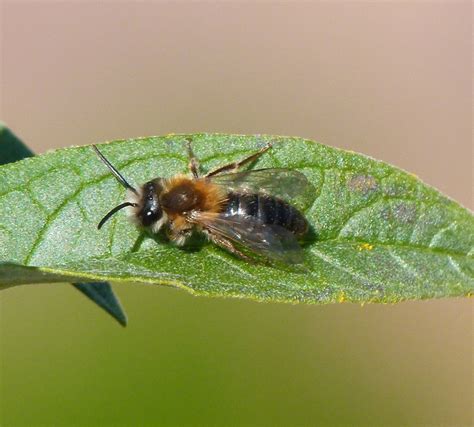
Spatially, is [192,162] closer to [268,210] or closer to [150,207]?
[150,207]

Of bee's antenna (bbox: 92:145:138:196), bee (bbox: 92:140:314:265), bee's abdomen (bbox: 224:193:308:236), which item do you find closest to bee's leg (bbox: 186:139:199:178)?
bee (bbox: 92:140:314:265)

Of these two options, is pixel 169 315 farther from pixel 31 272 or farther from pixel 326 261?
pixel 31 272

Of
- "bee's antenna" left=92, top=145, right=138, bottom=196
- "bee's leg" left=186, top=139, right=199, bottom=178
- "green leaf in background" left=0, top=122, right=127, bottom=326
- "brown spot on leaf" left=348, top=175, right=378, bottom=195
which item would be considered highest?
"brown spot on leaf" left=348, top=175, right=378, bottom=195

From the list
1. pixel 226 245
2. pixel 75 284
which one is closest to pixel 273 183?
pixel 226 245

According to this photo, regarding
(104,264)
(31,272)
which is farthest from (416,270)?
(31,272)

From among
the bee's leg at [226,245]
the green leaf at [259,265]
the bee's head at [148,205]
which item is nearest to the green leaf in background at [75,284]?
the green leaf at [259,265]

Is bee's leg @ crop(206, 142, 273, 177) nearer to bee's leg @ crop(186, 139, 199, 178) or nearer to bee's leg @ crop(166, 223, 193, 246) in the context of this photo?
bee's leg @ crop(186, 139, 199, 178)

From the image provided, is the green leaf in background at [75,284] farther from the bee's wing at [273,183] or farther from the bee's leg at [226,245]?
the bee's wing at [273,183]
